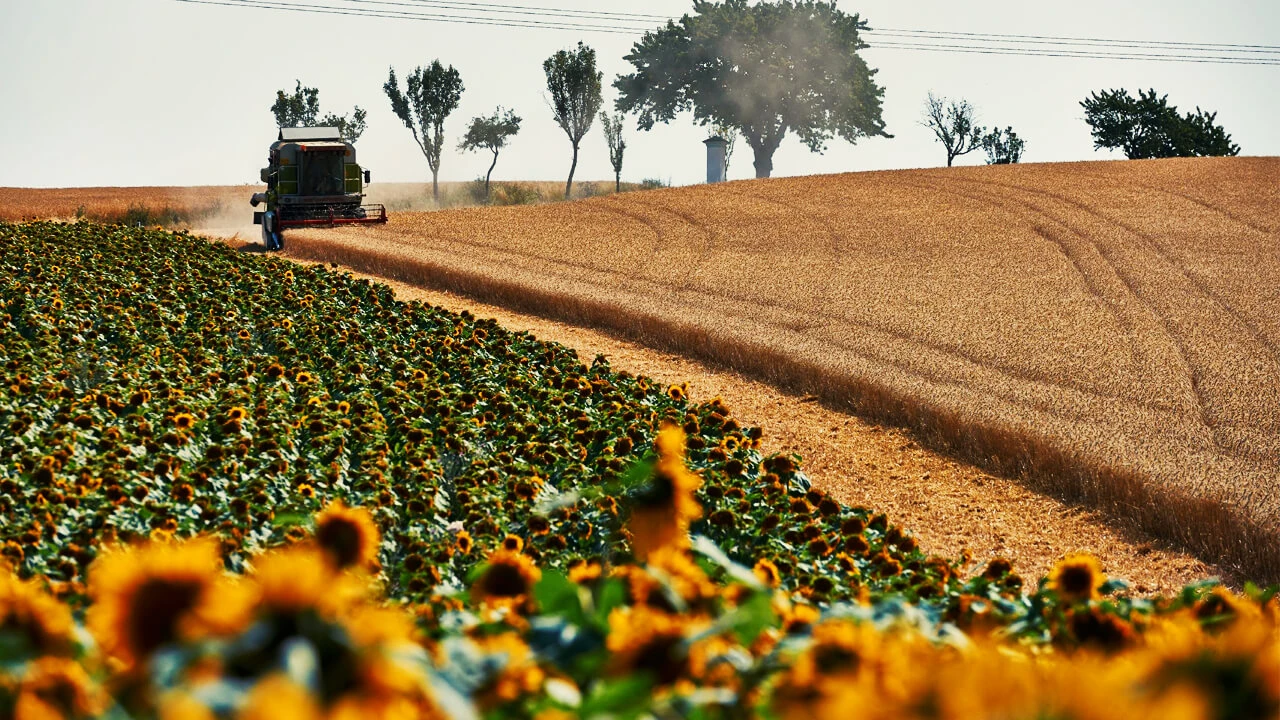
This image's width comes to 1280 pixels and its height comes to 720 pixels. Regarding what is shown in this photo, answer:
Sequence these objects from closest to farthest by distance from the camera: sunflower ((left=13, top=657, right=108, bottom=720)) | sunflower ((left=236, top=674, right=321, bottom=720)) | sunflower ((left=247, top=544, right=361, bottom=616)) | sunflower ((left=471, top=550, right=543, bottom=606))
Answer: sunflower ((left=236, top=674, right=321, bottom=720)) < sunflower ((left=247, top=544, right=361, bottom=616)) < sunflower ((left=13, top=657, right=108, bottom=720)) < sunflower ((left=471, top=550, right=543, bottom=606))

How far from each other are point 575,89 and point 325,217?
39220 millimetres

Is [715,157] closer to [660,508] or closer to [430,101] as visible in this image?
[430,101]

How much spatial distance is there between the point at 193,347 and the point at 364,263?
14.2 meters

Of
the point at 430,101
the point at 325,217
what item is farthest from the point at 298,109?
the point at 325,217

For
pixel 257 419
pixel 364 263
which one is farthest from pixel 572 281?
pixel 257 419

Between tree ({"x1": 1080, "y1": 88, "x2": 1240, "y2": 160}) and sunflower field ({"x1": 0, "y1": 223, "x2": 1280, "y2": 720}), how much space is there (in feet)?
172

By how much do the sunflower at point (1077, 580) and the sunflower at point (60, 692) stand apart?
2.23 meters

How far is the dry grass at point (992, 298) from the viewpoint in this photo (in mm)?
11125

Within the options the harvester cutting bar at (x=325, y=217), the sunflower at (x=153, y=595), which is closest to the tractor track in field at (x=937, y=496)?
the sunflower at (x=153, y=595)

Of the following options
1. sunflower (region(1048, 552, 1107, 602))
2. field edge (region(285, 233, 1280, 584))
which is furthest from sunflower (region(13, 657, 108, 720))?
field edge (region(285, 233, 1280, 584))

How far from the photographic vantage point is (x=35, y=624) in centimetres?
203

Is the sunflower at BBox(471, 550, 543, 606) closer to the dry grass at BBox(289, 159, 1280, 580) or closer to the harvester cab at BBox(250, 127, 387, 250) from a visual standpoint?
the dry grass at BBox(289, 159, 1280, 580)

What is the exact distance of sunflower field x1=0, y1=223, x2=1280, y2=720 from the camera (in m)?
1.49

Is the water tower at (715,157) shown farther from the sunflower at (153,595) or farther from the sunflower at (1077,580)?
the sunflower at (153,595)
